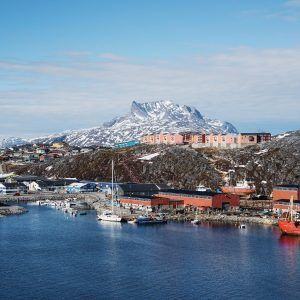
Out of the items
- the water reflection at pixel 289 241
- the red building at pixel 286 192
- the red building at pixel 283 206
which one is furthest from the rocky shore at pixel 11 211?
the water reflection at pixel 289 241

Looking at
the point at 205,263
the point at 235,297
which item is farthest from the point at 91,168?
the point at 235,297

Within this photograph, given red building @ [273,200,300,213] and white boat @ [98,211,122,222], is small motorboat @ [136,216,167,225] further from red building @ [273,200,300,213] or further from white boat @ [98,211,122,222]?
→ red building @ [273,200,300,213]

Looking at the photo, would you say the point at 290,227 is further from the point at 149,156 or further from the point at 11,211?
the point at 149,156

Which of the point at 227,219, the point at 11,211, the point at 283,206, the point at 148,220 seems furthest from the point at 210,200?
the point at 11,211

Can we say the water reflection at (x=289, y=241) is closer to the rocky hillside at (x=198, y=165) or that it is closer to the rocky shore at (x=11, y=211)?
the rocky hillside at (x=198, y=165)

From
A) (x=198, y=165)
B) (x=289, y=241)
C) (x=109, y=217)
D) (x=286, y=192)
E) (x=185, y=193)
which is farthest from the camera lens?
(x=198, y=165)
